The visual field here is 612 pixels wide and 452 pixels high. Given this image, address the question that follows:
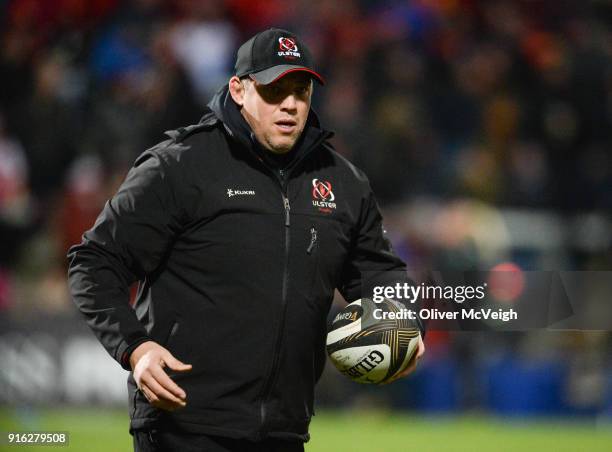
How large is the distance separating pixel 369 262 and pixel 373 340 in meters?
0.35

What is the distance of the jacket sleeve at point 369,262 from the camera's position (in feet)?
14.3

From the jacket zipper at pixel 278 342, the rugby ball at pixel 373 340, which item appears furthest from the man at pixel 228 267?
the rugby ball at pixel 373 340

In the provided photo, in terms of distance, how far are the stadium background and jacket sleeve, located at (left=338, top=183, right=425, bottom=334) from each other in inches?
175

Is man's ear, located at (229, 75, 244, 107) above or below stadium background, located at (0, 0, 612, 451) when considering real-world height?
below

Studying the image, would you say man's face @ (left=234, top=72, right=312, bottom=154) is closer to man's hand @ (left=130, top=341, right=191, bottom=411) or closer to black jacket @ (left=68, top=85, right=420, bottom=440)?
black jacket @ (left=68, top=85, right=420, bottom=440)

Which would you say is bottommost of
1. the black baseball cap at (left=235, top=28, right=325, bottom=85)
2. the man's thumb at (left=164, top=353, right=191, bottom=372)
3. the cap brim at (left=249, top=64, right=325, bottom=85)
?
the man's thumb at (left=164, top=353, right=191, bottom=372)

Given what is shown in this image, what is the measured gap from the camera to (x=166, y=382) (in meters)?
3.63

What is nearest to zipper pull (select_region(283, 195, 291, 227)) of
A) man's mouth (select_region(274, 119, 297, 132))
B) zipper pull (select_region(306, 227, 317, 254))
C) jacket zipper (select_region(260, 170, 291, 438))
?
jacket zipper (select_region(260, 170, 291, 438))

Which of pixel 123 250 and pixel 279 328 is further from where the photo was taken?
pixel 279 328

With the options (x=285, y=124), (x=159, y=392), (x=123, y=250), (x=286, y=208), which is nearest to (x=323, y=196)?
(x=286, y=208)

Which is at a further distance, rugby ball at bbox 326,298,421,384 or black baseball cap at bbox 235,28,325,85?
rugby ball at bbox 326,298,421,384

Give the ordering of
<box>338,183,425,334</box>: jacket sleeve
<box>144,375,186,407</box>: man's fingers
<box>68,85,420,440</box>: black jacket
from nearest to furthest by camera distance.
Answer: <box>144,375,186,407</box>: man's fingers → <box>68,85,420,440</box>: black jacket → <box>338,183,425,334</box>: jacket sleeve

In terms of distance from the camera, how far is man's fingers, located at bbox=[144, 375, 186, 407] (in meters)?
3.62

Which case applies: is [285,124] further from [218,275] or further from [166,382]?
[166,382]
